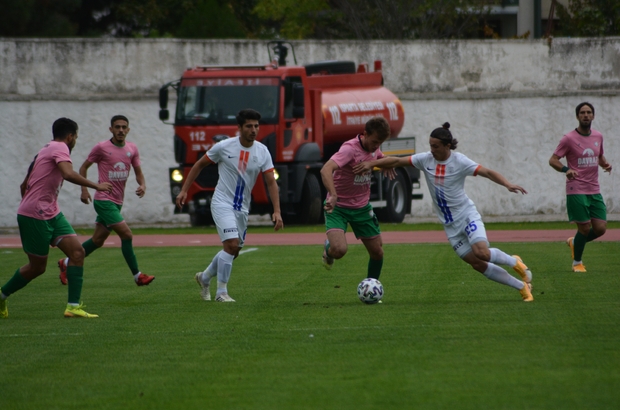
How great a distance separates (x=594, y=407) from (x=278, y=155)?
57.9 ft

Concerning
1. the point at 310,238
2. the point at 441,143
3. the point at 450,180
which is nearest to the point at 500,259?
the point at 450,180

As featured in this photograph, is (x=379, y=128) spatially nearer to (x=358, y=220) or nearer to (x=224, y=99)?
(x=358, y=220)

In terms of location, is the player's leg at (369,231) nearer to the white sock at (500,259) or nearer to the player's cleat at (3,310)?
the white sock at (500,259)

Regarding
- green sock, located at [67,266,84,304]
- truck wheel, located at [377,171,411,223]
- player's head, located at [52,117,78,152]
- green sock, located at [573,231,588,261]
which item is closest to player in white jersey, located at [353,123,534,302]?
player's head, located at [52,117,78,152]

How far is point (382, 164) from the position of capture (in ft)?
32.9

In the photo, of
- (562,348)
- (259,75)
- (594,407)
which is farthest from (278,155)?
(594,407)

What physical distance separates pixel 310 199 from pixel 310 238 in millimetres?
2723

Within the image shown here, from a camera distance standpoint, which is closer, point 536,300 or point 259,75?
point 536,300

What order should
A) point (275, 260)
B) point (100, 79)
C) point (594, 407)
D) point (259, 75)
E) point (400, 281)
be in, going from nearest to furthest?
point (594, 407), point (400, 281), point (275, 260), point (259, 75), point (100, 79)

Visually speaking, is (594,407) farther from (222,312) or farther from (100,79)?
(100,79)

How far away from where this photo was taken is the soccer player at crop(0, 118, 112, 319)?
9.45 meters

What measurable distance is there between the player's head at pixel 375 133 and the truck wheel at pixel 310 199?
13.2 meters

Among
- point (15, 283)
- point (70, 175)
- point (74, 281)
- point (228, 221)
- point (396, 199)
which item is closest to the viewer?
point (70, 175)

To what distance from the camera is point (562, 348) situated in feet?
23.7
